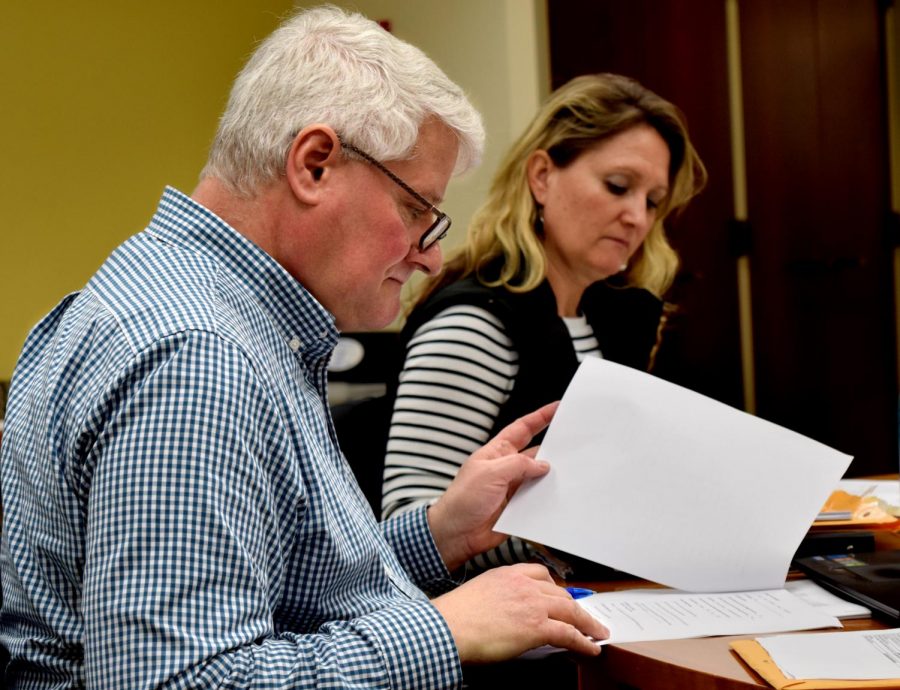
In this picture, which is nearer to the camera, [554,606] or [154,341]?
[154,341]

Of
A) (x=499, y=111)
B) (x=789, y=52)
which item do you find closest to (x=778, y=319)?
(x=789, y=52)

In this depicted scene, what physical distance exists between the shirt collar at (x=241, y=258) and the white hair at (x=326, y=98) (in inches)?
2.3

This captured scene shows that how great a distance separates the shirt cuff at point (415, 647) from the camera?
31.8 inches

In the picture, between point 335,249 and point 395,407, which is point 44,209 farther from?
point 335,249

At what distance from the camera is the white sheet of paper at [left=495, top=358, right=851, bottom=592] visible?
3.59 feet

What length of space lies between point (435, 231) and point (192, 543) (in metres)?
0.47

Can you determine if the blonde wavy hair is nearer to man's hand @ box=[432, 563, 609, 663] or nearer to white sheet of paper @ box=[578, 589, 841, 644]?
white sheet of paper @ box=[578, 589, 841, 644]

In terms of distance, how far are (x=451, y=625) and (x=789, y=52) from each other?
358 centimetres

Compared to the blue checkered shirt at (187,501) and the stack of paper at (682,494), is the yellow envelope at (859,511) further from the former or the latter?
the blue checkered shirt at (187,501)

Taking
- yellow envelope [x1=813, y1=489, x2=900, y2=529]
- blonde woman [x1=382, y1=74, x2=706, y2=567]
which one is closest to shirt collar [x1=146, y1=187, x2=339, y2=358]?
blonde woman [x1=382, y1=74, x2=706, y2=567]

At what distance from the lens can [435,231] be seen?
1.08 metres

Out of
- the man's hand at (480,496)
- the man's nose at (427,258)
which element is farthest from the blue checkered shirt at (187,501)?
the man's hand at (480,496)

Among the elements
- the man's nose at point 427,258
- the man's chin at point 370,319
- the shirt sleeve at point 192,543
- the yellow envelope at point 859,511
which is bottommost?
the yellow envelope at point 859,511

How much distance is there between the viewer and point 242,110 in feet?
3.28
